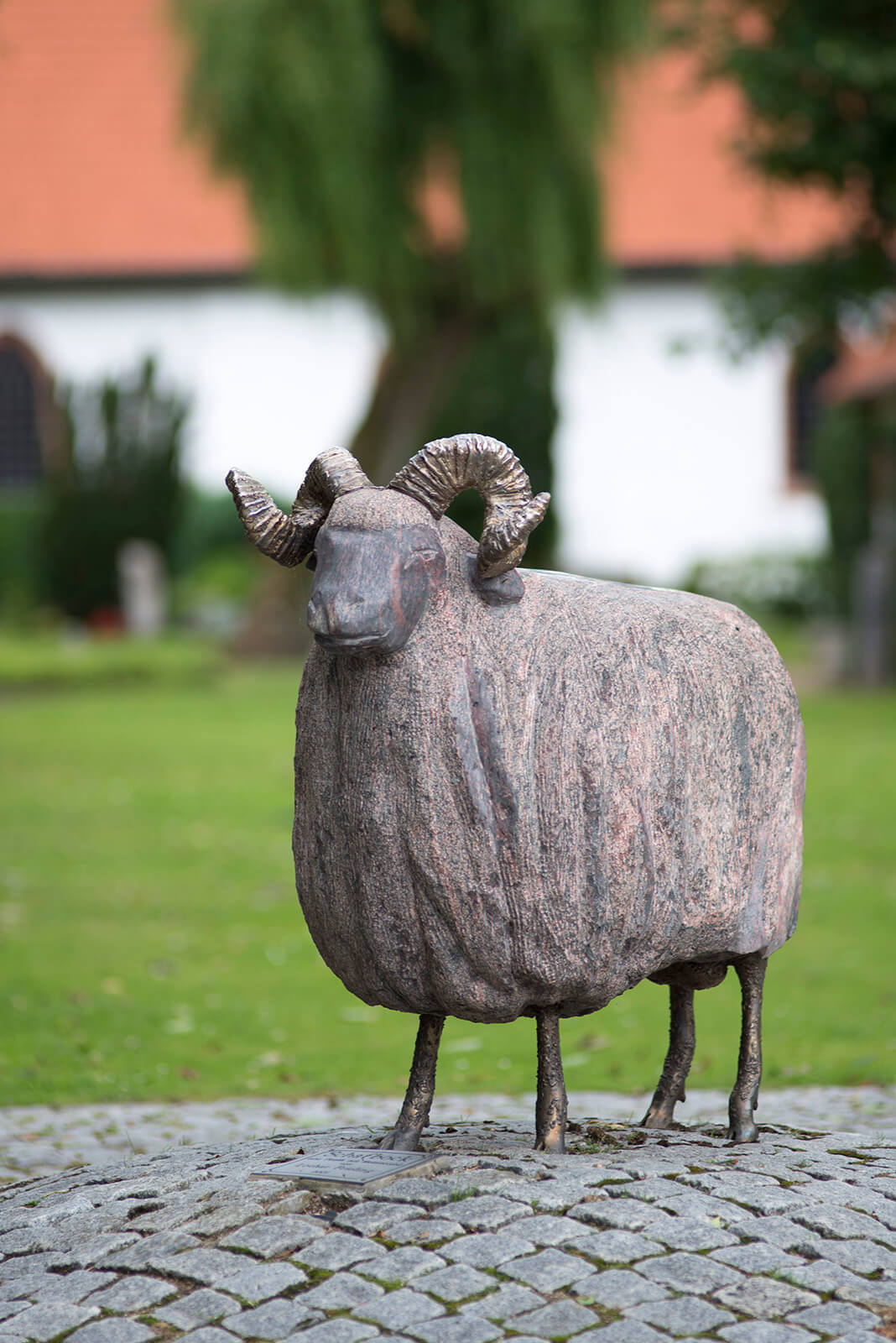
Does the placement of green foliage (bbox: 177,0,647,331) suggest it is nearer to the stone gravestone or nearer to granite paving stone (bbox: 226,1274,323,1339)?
the stone gravestone

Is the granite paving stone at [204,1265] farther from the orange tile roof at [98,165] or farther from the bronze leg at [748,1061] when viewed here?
the orange tile roof at [98,165]

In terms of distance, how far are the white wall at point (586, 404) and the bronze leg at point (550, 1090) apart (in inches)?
993

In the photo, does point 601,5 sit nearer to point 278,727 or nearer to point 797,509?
point 278,727

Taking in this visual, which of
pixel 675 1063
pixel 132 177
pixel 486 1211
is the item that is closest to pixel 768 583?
pixel 132 177

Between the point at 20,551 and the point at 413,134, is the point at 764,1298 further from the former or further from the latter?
the point at 20,551

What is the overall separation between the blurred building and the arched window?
0.45m

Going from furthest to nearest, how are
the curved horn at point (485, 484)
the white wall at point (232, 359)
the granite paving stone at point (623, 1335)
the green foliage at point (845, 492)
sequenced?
1. the white wall at point (232, 359)
2. the green foliage at point (845, 492)
3. the curved horn at point (485, 484)
4. the granite paving stone at point (623, 1335)

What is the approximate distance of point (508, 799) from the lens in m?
3.91

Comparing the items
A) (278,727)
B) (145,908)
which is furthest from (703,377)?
(145,908)

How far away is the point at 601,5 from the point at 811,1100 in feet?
51.6

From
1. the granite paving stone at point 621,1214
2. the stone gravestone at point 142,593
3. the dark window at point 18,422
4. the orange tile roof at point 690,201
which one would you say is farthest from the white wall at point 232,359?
the granite paving stone at point 621,1214

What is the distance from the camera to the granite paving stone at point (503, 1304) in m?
3.45

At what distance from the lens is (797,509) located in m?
29.9

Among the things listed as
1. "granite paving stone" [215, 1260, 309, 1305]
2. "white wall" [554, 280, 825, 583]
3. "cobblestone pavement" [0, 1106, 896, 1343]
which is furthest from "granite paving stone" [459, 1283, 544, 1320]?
"white wall" [554, 280, 825, 583]
